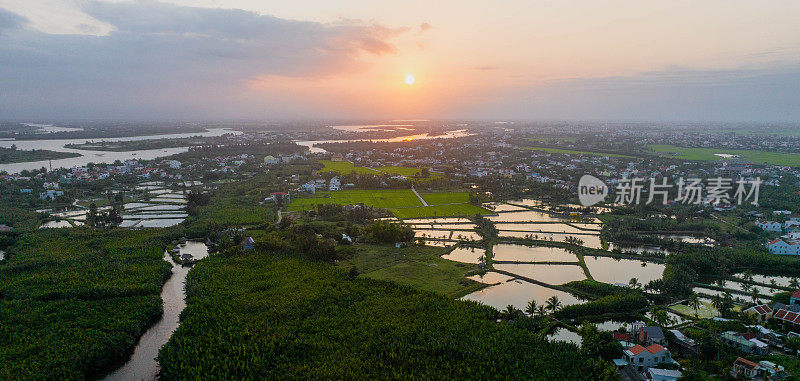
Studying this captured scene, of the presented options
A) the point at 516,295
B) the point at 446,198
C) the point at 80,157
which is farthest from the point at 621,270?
the point at 80,157

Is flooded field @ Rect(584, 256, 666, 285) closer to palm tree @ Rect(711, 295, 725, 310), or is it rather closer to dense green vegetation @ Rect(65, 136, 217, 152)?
palm tree @ Rect(711, 295, 725, 310)

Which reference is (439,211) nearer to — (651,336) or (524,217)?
(524,217)

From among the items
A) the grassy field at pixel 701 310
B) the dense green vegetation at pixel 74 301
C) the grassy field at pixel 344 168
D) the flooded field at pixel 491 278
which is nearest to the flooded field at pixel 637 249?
the grassy field at pixel 701 310

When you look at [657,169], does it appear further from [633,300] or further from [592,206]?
[633,300]

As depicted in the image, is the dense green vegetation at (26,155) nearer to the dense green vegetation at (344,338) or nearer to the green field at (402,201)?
the green field at (402,201)

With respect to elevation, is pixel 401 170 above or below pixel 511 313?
above

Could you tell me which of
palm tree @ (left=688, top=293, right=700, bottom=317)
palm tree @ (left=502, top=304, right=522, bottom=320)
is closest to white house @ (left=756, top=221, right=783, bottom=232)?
palm tree @ (left=688, top=293, right=700, bottom=317)
